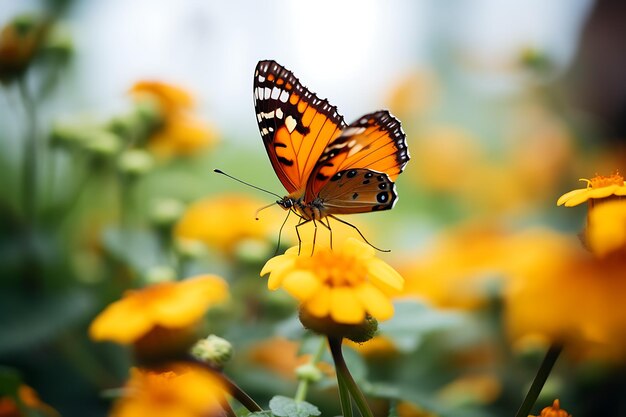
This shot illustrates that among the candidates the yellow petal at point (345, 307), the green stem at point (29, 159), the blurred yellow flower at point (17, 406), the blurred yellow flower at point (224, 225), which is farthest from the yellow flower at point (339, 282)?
the green stem at point (29, 159)

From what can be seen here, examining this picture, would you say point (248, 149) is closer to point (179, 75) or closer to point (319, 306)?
point (179, 75)

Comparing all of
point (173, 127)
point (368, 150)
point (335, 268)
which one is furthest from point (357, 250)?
point (173, 127)

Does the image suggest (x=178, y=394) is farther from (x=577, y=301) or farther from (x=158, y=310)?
(x=577, y=301)

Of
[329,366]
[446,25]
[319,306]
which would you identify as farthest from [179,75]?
[446,25]

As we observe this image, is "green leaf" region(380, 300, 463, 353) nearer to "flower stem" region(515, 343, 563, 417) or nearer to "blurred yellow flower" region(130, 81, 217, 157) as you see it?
"flower stem" region(515, 343, 563, 417)

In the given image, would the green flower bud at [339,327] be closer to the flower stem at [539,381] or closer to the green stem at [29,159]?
the flower stem at [539,381]

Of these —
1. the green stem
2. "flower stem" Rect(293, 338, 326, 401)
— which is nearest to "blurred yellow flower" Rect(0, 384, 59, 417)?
"flower stem" Rect(293, 338, 326, 401)
